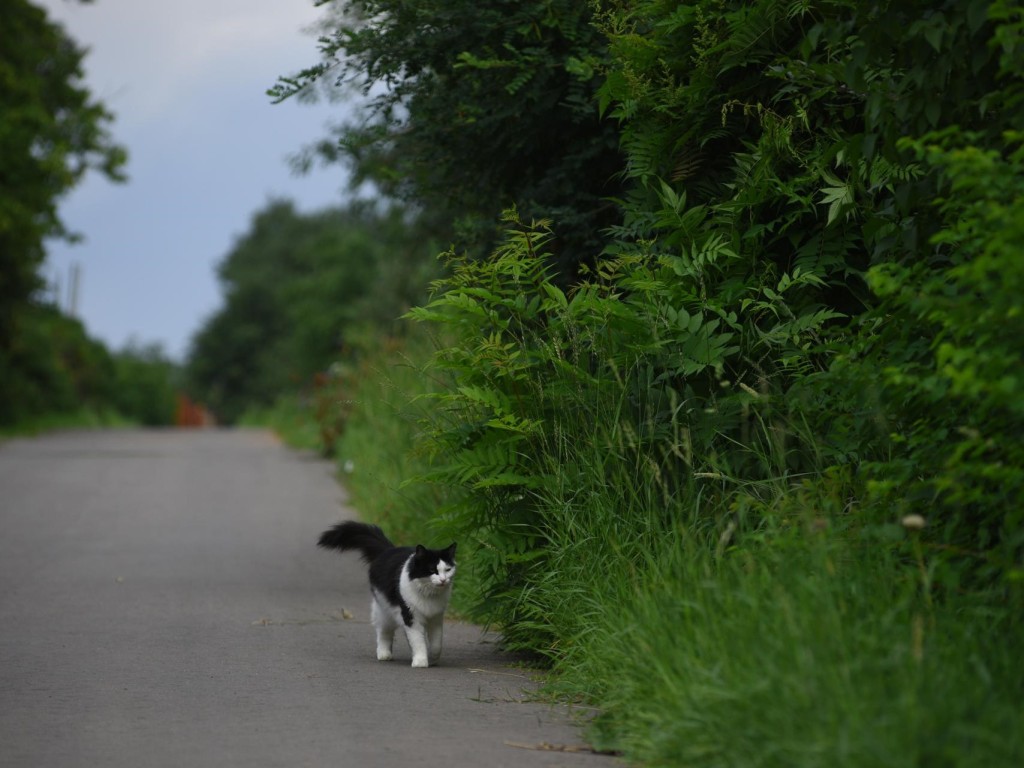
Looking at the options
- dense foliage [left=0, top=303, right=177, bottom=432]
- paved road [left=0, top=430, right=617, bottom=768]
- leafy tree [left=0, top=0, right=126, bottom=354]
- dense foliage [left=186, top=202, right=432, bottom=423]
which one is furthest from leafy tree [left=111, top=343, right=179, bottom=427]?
paved road [left=0, top=430, right=617, bottom=768]

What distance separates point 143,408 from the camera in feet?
224

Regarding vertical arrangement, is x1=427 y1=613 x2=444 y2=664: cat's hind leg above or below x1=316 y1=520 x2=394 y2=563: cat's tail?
below

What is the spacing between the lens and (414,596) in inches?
306

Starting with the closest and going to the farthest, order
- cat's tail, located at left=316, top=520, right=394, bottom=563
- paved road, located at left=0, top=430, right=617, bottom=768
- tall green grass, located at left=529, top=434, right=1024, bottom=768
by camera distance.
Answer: tall green grass, located at left=529, top=434, right=1024, bottom=768 < paved road, located at left=0, top=430, right=617, bottom=768 < cat's tail, located at left=316, top=520, right=394, bottom=563

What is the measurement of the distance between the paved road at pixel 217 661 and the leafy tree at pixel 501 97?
3151 mm

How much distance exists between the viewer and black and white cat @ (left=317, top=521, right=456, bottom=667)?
775cm

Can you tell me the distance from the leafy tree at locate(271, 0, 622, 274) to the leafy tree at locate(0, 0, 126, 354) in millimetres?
19293

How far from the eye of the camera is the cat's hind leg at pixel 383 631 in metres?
8.14

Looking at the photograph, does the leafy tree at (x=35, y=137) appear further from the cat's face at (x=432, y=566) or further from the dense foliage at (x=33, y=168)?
the cat's face at (x=432, y=566)

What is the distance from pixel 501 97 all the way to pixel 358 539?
3.32 meters

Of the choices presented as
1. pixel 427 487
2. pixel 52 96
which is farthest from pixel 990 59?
pixel 52 96

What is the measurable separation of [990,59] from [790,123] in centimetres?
195

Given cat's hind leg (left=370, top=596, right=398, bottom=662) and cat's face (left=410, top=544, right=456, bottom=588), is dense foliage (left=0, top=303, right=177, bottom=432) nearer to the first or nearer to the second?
cat's hind leg (left=370, top=596, right=398, bottom=662)

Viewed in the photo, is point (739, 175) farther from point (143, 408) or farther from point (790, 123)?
point (143, 408)
